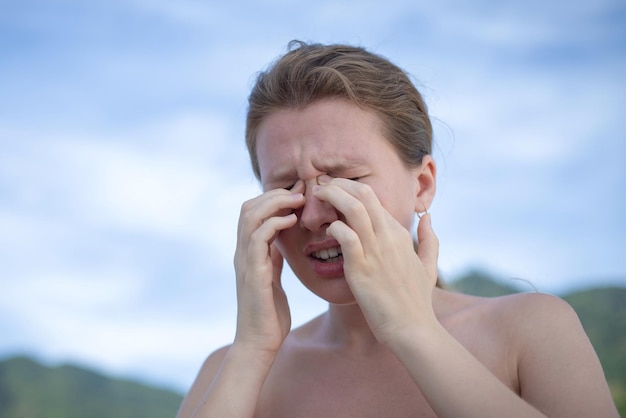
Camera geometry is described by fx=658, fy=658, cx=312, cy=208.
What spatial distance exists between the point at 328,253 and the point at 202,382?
0.84 metres

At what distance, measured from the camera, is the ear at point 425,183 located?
258 cm

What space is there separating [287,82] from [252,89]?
0.32m

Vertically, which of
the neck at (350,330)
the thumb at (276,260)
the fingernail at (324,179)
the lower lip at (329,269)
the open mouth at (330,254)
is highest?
the fingernail at (324,179)

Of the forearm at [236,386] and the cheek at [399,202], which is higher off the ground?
the cheek at [399,202]

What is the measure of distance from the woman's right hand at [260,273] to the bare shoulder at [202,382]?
48 cm

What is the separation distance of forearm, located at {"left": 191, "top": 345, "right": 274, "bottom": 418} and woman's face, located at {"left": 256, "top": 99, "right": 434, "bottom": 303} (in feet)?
1.10

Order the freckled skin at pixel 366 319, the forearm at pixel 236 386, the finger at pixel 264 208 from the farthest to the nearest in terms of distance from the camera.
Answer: the finger at pixel 264 208, the forearm at pixel 236 386, the freckled skin at pixel 366 319

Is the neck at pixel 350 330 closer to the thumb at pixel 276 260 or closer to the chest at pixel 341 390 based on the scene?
the chest at pixel 341 390

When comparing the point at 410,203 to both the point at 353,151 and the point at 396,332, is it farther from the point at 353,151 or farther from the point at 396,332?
the point at 396,332

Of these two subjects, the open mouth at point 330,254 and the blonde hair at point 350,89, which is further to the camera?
the blonde hair at point 350,89

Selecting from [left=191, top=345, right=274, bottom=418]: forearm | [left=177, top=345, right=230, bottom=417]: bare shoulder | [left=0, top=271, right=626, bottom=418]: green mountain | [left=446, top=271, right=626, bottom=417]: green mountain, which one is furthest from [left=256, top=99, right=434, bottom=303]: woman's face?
[left=0, top=271, right=626, bottom=418]: green mountain

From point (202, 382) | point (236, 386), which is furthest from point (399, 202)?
point (202, 382)

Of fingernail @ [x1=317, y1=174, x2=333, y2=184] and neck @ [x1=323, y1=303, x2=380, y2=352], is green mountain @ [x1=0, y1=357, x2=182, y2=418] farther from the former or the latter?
fingernail @ [x1=317, y1=174, x2=333, y2=184]

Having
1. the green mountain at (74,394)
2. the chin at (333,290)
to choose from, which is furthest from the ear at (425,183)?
the green mountain at (74,394)
